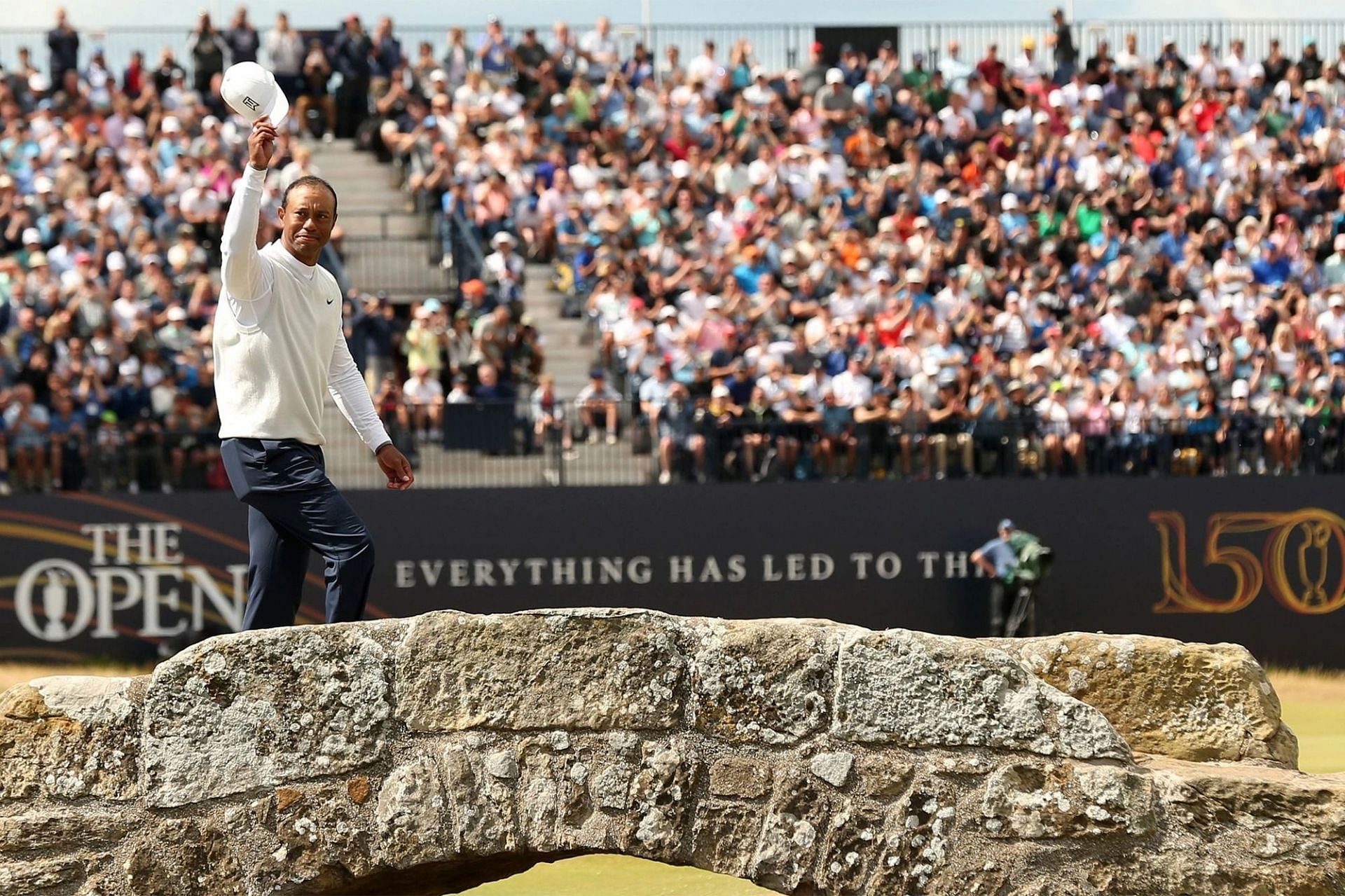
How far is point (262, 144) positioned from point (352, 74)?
15739 millimetres

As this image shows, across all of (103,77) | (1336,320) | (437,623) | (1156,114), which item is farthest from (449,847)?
(1156,114)

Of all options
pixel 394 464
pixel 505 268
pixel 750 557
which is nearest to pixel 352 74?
pixel 505 268

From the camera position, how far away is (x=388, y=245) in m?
18.2

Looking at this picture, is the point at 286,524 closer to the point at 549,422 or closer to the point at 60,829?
the point at 60,829

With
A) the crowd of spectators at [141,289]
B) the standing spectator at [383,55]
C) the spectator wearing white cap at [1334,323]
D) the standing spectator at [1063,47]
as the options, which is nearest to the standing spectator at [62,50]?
the crowd of spectators at [141,289]

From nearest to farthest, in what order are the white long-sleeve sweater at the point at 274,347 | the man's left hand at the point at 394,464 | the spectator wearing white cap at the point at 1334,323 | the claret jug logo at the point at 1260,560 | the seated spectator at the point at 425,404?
the white long-sleeve sweater at the point at 274,347, the man's left hand at the point at 394,464, the seated spectator at the point at 425,404, the claret jug logo at the point at 1260,560, the spectator wearing white cap at the point at 1334,323

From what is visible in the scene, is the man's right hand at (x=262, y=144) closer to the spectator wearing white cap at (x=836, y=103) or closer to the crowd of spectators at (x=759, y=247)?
the crowd of spectators at (x=759, y=247)

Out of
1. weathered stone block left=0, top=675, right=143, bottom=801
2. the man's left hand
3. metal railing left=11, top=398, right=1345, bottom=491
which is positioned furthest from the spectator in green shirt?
weathered stone block left=0, top=675, right=143, bottom=801

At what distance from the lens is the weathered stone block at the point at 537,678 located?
14.6 feet

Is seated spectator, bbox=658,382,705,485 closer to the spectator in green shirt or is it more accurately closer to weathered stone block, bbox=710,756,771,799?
the spectator in green shirt

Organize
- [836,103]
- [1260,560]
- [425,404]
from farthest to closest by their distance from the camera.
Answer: [836,103] → [1260,560] → [425,404]

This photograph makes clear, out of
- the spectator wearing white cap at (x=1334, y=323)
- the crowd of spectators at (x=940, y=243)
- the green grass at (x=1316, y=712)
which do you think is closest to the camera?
the green grass at (x=1316, y=712)

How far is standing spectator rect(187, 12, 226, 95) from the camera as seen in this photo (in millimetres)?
19453

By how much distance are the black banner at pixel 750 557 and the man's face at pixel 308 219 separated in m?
10.7
